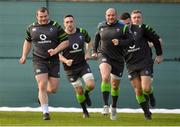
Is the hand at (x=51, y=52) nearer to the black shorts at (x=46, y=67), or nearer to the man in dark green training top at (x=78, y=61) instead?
the black shorts at (x=46, y=67)

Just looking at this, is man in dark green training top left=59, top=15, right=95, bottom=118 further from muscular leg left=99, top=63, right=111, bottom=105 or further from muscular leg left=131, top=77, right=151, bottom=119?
muscular leg left=131, top=77, right=151, bottom=119

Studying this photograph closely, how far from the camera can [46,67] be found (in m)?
16.6

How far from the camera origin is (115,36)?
17.1 metres

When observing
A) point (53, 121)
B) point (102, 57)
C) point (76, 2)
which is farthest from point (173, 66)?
point (53, 121)

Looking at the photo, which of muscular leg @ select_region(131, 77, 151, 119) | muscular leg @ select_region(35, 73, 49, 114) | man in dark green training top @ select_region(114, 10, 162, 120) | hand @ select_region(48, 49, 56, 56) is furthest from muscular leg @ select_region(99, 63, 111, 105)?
muscular leg @ select_region(35, 73, 49, 114)

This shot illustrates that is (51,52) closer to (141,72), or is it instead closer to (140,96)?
(141,72)

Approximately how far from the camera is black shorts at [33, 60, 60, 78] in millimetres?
16453

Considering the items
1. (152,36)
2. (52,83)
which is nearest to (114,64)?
(152,36)

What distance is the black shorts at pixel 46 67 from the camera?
16.5 metres

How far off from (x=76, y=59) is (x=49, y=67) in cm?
103

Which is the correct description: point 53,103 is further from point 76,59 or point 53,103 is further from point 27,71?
point 76,59

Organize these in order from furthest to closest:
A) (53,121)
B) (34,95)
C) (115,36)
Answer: (34,95) < (115,36) < (53,121)

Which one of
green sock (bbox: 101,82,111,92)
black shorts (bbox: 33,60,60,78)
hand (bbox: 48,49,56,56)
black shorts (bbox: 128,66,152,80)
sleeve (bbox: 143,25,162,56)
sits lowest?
green sock (bbox: 101,82,111,92)

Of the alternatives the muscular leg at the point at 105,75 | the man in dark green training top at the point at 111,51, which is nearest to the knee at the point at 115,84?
the man in dark green training top at the point at 111,51
